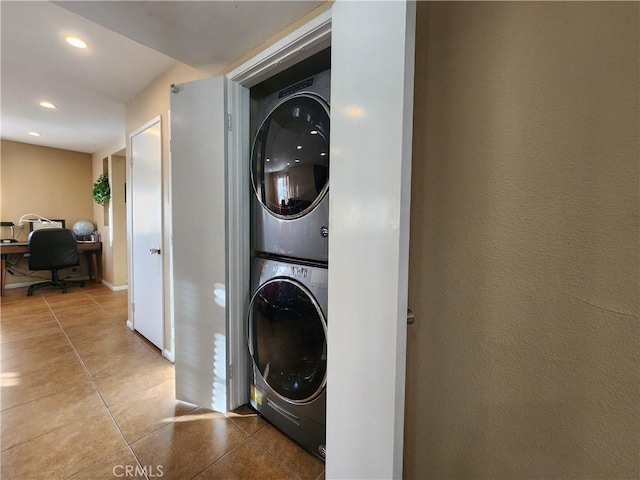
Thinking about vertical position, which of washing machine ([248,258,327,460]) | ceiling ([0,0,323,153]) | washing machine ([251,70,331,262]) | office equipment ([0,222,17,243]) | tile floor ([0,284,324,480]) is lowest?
tile floor ([0,284,324,480])

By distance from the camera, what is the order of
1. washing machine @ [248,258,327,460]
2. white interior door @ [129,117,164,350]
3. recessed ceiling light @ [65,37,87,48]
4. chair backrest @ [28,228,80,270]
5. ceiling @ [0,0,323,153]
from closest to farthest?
ceiling @ [0,0,323,153] < washing machine @ [248,258,327,460] < recessed ceiling light @ [65,37,87,48] < white interior door @ [129,117,164,350] < chair backrest @ [28,228,80,270]

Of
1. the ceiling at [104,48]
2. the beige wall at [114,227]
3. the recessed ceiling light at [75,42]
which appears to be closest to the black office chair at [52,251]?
the beige wall at [114,227]

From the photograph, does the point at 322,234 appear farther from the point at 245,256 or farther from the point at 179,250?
the point at 179,250

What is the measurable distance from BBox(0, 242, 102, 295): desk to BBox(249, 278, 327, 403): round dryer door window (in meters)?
4.62

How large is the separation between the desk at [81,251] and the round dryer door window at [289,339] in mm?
4622

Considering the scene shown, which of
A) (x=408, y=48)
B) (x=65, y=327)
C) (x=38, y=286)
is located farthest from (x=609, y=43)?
(x=38, y=286)

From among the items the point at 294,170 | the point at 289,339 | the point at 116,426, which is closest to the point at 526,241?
the point at 294,170

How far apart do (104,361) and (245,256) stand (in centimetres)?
172

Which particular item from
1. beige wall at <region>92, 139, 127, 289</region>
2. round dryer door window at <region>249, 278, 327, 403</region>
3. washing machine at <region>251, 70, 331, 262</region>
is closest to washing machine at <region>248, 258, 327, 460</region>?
round dryer door window at <region>249, 278, 327, 403</region>

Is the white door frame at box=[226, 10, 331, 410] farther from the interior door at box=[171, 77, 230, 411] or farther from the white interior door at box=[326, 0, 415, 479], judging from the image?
the white interior door at box=[326, 0, 415, 479]

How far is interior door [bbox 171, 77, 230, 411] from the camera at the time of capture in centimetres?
140

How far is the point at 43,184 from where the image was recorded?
172 inches

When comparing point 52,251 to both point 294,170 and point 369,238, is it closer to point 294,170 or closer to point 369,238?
point 294,170

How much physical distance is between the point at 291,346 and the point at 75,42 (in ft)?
8.09
